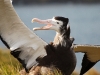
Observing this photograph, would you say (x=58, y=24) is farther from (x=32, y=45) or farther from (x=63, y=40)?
(x=32, y=45)

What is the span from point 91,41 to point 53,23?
2.09 feet

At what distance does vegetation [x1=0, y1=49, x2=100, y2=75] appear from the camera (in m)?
3.78

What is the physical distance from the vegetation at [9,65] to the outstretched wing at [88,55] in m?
0.08

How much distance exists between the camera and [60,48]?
11.3ft

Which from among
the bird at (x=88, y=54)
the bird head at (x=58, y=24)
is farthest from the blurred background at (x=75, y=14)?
the bird head at (x=58, y=24)

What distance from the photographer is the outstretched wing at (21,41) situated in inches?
139

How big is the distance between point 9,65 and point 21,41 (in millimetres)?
411

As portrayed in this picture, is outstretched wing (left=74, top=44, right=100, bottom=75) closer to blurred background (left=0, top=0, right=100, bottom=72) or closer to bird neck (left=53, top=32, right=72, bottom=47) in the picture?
blurred background (left=0, top=0, right=100, bottom=72)

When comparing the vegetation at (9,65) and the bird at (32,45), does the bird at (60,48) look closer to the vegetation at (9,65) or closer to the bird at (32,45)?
the bird at (32,45)

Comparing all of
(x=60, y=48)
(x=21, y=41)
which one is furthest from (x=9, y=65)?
(x=60, y=48)

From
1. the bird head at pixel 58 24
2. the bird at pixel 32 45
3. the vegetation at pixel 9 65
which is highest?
the bird head at pixel 58 24

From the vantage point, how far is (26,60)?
3631mm

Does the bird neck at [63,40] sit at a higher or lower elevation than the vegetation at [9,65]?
higher

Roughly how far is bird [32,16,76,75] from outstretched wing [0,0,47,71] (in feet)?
0.36
